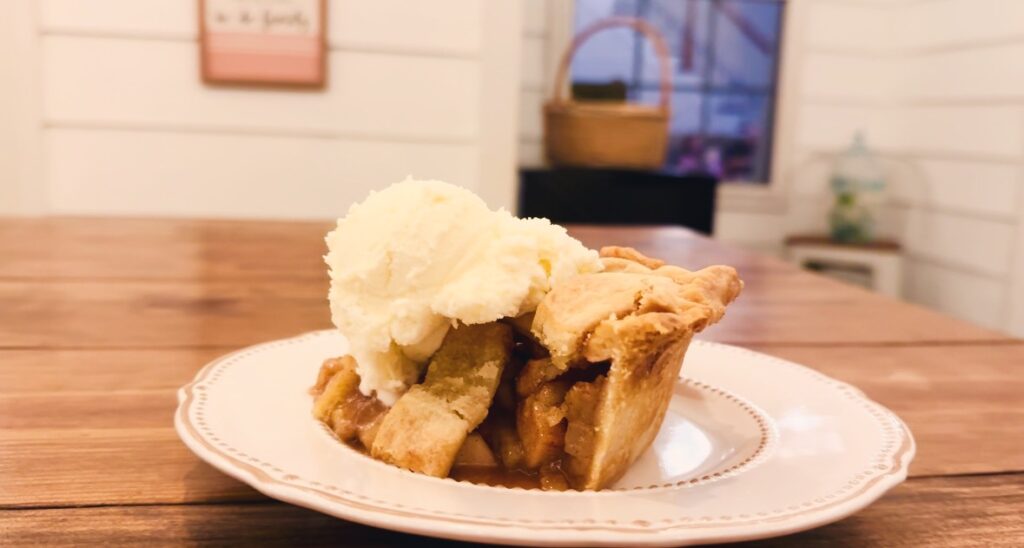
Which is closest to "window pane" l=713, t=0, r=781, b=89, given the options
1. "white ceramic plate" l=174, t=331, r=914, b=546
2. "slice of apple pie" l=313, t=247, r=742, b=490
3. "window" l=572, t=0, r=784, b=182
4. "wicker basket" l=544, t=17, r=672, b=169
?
"window" l=572, t=0, r=784, b=182

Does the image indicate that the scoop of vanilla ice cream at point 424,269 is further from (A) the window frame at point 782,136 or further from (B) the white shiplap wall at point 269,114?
(A) the window frame at point 782,136

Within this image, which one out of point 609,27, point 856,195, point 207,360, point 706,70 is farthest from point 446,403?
point 706,70

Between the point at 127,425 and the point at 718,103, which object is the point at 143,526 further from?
the point at 718,103

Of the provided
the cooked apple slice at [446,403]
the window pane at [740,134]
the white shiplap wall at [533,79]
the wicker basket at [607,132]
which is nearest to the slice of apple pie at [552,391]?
the cooked apple slice at [446,403]

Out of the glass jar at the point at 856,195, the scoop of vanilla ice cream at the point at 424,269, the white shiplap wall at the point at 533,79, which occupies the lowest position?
the glass jar at the point at 856,195

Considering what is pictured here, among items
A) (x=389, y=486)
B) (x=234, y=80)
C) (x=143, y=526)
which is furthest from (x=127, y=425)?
(x=234, y=80)

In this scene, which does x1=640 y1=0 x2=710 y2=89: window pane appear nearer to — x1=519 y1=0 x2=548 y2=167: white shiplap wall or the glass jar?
x1=519 y1=0 x2=548 y2=167: white shiplap wall
